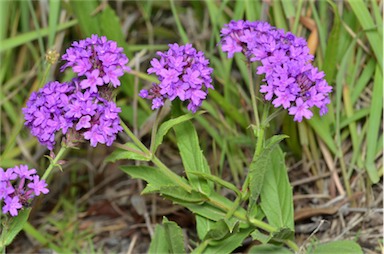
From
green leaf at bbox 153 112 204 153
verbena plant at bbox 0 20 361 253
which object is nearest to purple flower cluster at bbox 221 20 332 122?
verbena plant at bbox 0 20 361 253

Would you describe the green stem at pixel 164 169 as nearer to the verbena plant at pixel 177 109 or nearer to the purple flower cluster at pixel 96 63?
the verbena plant at pixel 177 109

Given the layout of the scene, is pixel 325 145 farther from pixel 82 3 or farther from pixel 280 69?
pixel 82 3

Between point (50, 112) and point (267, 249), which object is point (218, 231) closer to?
point (267, 249)

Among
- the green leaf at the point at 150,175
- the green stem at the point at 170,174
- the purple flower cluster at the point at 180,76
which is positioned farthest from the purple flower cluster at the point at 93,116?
the green leaf at the point at 150,175

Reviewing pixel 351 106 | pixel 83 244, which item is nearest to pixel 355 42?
pixel 351 106

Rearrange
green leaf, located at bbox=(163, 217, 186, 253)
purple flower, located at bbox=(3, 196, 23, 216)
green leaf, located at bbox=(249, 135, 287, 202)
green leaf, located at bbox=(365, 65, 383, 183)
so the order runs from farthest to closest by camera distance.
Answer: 1. green leaf, located at bbox=(365, 65, 383, 183)
2. green leaf, located at bbox=(163, 217, 186, 253)
3. green leaf, located at bbox=(249, 135, 287, 202)
4. purple flower, located at bbox=(3, 196, 23, 216)

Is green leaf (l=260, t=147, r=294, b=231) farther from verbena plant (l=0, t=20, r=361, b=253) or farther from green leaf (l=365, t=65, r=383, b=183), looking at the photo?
green leaf (l=365, t=65, r=383, b=183)
